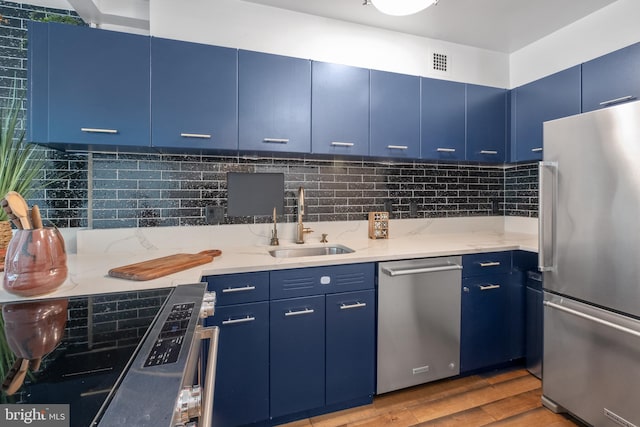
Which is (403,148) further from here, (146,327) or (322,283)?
(146,327)

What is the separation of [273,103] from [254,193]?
0.64 m

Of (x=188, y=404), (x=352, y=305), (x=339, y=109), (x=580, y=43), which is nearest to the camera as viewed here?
(x=188, y=404)

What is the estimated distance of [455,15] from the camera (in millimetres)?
2123

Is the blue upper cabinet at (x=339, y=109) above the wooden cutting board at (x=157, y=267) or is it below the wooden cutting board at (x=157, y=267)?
above

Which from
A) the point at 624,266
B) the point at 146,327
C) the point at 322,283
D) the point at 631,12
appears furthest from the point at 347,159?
the point at 631,12

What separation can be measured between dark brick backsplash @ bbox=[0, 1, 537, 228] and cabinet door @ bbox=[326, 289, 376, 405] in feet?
2.55

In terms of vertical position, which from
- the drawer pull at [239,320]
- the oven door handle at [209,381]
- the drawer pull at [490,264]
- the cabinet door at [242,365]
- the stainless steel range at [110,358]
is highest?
the stainless steel range at [110,358]

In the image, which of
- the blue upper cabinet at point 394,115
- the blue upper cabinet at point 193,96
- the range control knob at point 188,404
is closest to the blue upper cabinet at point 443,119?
the blue upper cabinet at point 394,115

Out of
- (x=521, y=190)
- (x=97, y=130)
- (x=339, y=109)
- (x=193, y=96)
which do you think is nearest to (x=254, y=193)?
(x=193, y=96)

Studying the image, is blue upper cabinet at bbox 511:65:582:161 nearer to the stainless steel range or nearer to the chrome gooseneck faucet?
the chrome gooseneck faucet

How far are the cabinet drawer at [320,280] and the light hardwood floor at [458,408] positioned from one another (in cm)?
74

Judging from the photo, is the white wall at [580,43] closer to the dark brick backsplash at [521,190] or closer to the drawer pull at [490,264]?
the dark brick backsplash at [521,190]

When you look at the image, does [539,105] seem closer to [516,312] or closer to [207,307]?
[516,312]

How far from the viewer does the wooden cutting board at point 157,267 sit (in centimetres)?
126
